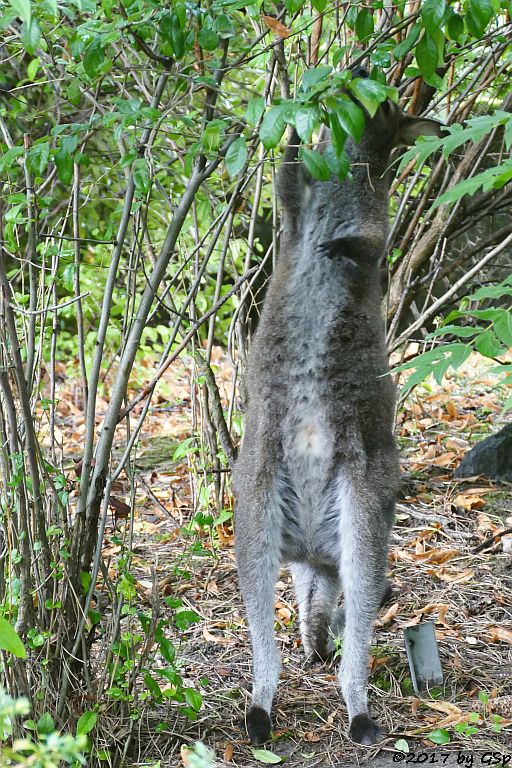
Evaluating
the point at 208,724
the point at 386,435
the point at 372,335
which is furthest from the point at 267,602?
the point at 372,335

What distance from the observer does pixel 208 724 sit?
11.6 feet

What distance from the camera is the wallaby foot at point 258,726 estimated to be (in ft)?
11.3

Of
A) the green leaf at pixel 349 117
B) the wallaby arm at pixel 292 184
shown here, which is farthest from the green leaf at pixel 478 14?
the wallaby arm at pixel 292 184

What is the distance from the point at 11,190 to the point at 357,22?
1.53m

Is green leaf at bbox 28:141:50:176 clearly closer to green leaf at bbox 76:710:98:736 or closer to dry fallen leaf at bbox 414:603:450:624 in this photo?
green leaf at bbox 76:710:98:736

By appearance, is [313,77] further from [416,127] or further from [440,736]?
[440,736]

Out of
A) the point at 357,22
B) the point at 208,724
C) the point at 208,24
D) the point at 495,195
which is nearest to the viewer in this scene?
the point at 208,24

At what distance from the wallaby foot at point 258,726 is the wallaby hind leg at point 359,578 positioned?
0.33 m

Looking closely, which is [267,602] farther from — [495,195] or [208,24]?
[495,195]

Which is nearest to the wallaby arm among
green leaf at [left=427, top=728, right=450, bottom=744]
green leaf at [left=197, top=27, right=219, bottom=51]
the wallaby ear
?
the wallaby ear

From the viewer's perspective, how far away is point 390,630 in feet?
14.6

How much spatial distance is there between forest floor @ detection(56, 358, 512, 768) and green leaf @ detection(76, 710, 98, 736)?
0.19 meters

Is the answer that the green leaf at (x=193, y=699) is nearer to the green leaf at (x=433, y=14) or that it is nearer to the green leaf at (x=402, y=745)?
the green leaf at (x=402, y=745)

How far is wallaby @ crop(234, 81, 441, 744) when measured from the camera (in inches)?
145
